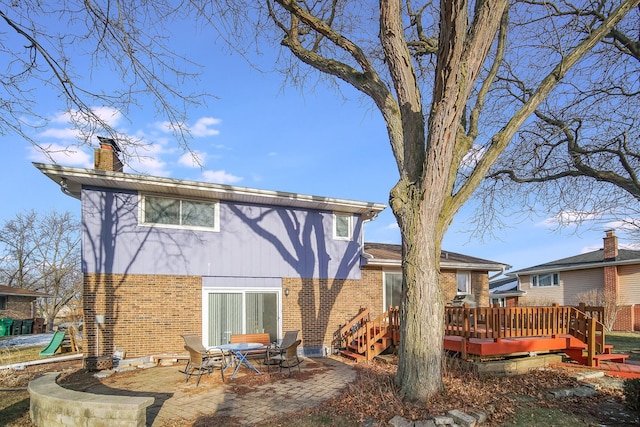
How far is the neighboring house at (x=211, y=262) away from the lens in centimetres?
945

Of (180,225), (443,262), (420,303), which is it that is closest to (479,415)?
(420,303)

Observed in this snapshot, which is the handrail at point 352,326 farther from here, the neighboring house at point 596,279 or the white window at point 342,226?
the neighboring house at point 596,279

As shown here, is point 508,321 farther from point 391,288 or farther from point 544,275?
point 544,275

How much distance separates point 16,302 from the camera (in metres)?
27.6

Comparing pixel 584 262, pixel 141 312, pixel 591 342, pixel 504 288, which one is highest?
pixel 584 262

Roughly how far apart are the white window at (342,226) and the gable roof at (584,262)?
17.3 metres

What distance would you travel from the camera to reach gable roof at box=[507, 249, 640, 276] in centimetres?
2145

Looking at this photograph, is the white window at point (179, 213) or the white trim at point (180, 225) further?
the white window at point (179, 213)

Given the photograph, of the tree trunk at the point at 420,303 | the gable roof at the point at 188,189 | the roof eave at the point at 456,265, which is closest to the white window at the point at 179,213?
the gable roof at the point at 188,189

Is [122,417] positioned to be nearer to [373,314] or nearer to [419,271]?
[419,271]

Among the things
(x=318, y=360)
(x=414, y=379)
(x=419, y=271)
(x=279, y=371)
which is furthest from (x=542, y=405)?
(x=318, y=360)

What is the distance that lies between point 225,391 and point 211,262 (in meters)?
4.10

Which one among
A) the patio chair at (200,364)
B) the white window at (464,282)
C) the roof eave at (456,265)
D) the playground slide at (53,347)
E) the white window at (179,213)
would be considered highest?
the white window at (179,213)

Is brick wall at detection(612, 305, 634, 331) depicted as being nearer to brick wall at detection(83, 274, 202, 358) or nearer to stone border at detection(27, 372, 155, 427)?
brick wall at detection(83, 274, 202, 358)
